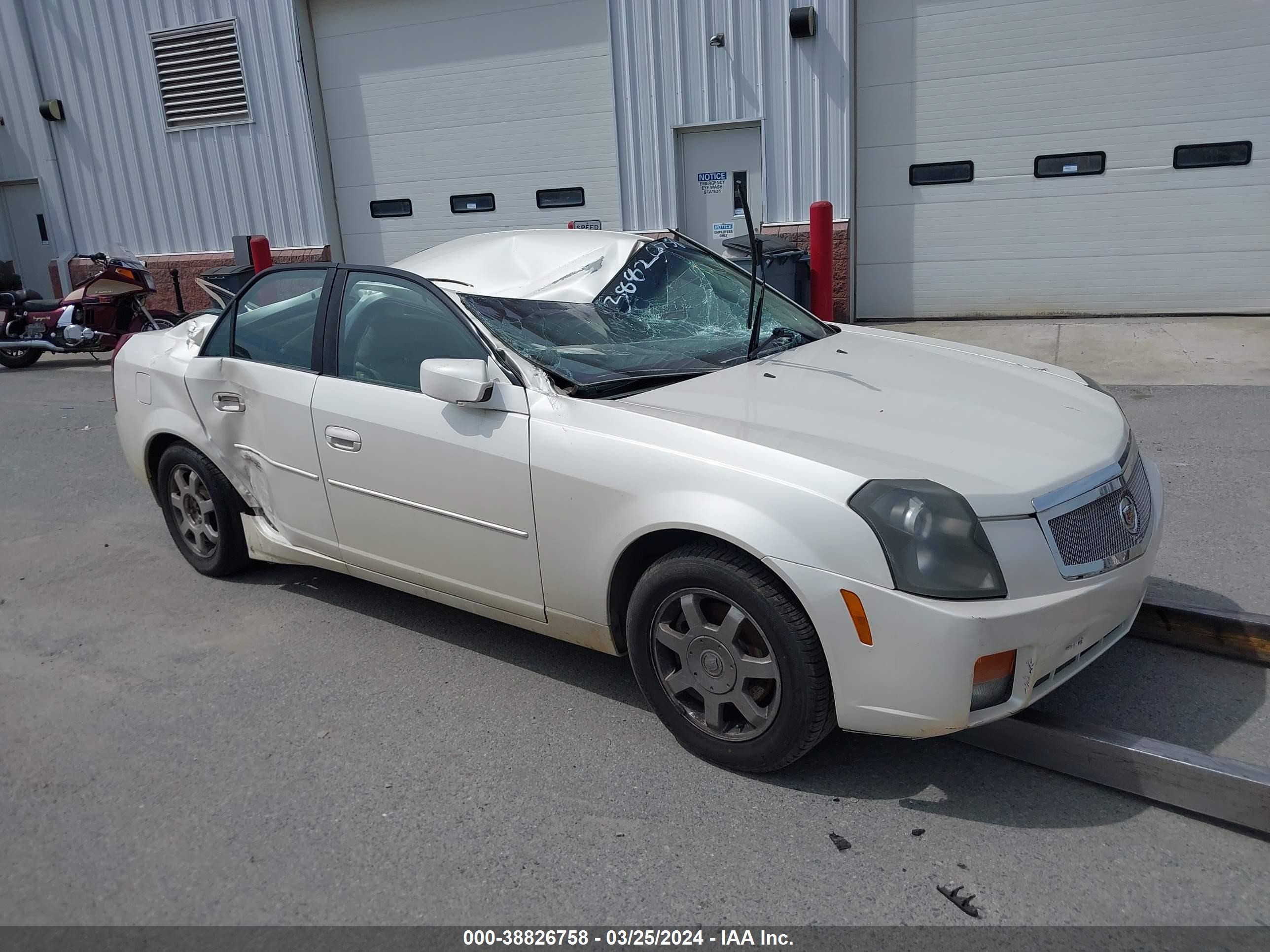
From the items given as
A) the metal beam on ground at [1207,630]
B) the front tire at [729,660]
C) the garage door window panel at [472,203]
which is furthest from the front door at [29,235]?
the metal beam on ground at [1207,630]

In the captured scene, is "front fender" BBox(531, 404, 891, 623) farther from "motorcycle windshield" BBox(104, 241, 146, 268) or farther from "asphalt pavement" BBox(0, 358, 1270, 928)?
"motorcycle windshield" BBox(104, 241, 146, 268)

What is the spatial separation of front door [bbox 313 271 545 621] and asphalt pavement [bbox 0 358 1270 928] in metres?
0.45

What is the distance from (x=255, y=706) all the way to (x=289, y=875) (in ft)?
3.57

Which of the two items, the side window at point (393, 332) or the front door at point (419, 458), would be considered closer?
the front door at point (419, 458)

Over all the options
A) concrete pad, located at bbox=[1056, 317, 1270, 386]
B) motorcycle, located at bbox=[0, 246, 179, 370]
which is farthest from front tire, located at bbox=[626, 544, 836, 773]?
motorcycle, located at bbox=[0, 246, 179, 370]

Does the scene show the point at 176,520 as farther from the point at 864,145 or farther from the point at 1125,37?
the point at 1125,37

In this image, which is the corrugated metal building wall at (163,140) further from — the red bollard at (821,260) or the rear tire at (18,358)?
the red bollard at (821,260)

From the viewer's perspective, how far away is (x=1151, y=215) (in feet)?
33.4

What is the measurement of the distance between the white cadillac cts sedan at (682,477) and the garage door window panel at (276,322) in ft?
0.05

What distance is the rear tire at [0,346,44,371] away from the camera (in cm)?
1204

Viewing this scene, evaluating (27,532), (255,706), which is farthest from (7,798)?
(27,532)

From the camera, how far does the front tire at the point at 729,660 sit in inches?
115

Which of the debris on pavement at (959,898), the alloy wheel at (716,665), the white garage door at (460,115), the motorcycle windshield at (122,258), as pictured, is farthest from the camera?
the white garage door at (460,115)

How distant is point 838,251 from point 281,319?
753 cm
